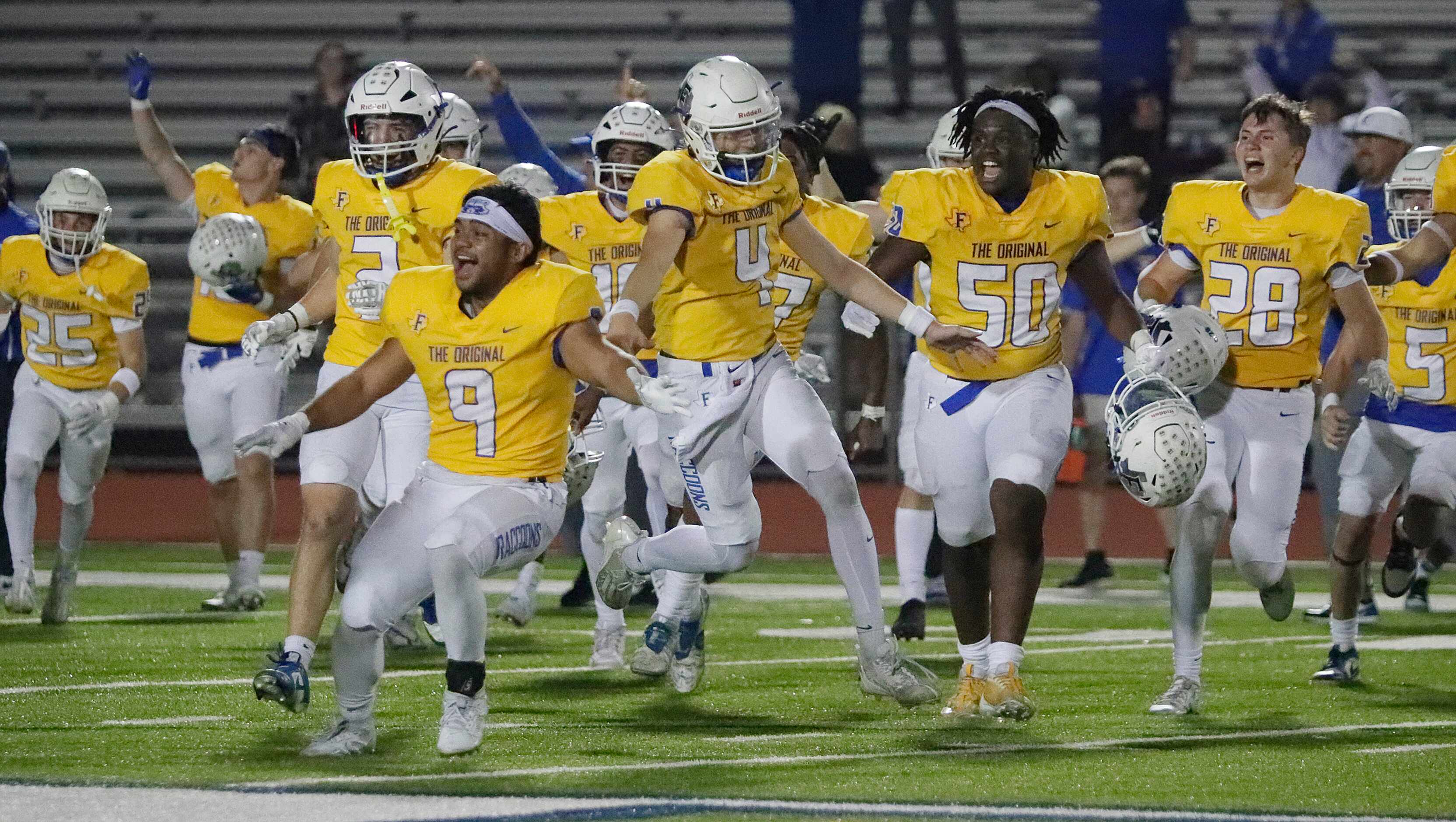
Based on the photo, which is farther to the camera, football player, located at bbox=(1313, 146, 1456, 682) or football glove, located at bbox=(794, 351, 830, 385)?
football player, located at bbox=(1313, 146, 1456, 682)

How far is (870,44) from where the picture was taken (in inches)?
648

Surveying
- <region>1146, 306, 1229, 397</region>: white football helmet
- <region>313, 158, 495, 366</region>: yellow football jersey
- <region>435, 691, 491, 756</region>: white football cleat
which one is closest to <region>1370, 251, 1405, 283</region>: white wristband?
<region>1146, 306, 1229, 397</region>: white football helmet

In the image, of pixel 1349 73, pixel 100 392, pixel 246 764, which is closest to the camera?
pixel 246 764

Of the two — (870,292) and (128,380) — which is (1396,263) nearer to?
(870,292)

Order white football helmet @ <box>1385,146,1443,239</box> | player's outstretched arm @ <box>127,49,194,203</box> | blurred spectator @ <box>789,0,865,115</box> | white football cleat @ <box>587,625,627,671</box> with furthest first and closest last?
blurred spectator @ <box>789,0,865,115</box> → player's outstretched arm @ <box>127,49,194,203</box> → white football helmet @ <box>1385,146,1443,239</box> → white football cleat @ <box>587,625,627,671</box>

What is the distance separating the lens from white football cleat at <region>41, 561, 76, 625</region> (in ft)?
27.5

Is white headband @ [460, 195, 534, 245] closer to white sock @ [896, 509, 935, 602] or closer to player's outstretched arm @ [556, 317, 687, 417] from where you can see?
player's outstretched arm @ [556, 317, 687, 417]

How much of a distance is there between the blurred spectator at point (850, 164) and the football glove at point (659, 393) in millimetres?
5770

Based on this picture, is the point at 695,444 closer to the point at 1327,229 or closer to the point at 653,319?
the point at 653,319

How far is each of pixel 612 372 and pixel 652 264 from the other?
2.37ft

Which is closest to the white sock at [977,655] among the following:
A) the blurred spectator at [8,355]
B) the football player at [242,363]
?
the football player at [242,363]

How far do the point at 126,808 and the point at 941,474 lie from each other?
2.55m

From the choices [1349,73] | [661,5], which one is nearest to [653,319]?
[1349,73]

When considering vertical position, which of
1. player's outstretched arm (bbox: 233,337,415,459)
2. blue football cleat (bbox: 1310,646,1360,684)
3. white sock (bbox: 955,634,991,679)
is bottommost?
blue football cleat (bbox: 1310,646,1360,684)
